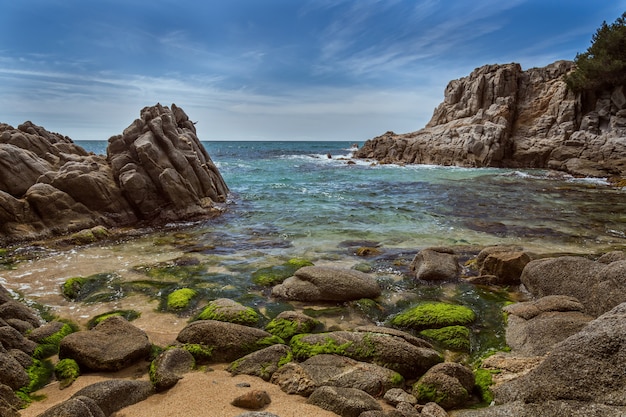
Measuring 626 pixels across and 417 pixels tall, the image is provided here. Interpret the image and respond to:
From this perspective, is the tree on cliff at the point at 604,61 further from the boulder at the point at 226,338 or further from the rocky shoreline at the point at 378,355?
the boulder at the point at 226,338

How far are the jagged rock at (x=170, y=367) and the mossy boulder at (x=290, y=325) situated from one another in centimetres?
208

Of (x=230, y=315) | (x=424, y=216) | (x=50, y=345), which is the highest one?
(x=424, y=216)

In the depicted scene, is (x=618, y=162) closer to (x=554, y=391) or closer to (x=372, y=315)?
(x=372, y=315)

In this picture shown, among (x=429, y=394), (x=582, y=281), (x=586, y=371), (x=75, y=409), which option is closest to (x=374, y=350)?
(x=429, y=394)

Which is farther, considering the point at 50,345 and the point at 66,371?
the point at 50,345

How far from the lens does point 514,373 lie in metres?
6.80

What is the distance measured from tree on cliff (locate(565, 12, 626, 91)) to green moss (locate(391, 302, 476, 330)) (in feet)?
184

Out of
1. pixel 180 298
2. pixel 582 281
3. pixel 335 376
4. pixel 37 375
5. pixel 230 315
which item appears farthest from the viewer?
pixel 180 298

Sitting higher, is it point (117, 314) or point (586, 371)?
point (586, 371)

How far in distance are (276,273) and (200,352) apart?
18.1 feet

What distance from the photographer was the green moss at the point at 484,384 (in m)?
6.35

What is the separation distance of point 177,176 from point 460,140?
50.9 metres

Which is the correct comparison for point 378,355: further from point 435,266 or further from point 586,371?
point 435,266

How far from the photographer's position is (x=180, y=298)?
36.5 feet
